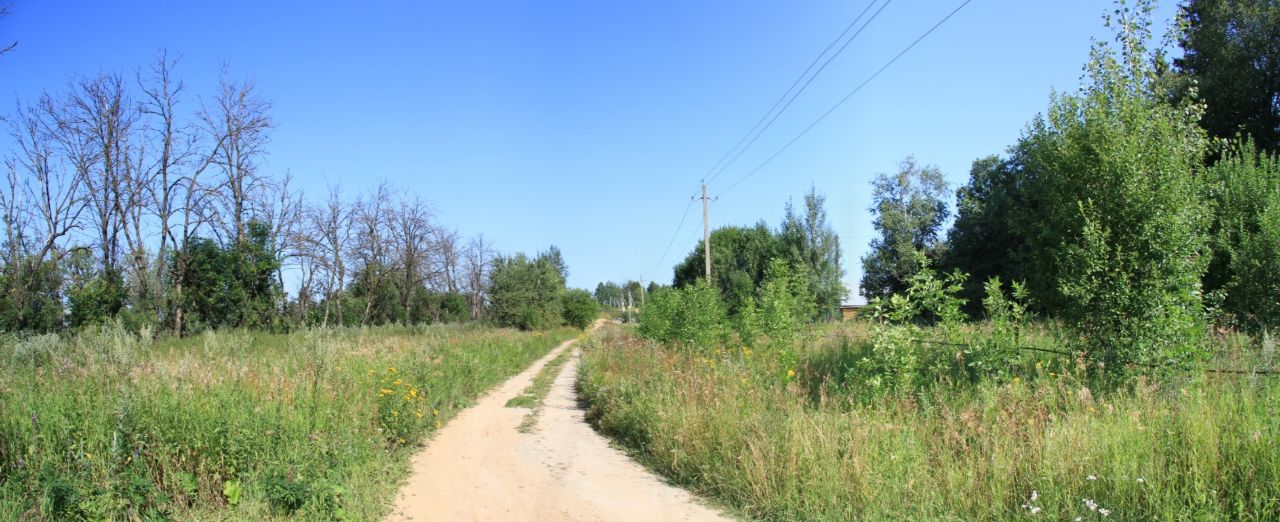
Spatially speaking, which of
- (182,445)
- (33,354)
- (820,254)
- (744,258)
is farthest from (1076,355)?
(744,258)

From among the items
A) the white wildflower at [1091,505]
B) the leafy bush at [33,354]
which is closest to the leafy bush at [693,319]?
the white wildflower at [1091,505]

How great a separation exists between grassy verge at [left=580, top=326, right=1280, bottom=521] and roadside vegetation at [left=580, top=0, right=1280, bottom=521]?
0.07ft

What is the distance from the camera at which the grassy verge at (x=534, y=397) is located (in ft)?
37.4

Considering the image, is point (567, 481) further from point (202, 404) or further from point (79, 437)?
point (79, 437)

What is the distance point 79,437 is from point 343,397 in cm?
263

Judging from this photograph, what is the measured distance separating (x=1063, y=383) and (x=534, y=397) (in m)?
10.6

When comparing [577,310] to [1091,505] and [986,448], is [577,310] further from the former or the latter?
[1091,505]

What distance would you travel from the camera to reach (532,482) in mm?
7262

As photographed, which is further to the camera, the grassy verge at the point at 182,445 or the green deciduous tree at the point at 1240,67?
the green deciduous tree at the point at 1240,67

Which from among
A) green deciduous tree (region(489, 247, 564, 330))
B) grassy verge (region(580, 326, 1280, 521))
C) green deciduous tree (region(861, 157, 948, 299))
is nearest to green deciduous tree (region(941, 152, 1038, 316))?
green deciduous tree (region(861, 157, 948, 299))

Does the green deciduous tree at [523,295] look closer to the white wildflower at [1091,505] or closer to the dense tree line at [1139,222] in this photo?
the dense tree line at [1139,222]

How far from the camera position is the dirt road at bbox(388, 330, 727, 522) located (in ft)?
19.9

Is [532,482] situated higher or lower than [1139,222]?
lower

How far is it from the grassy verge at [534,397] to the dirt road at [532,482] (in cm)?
26
